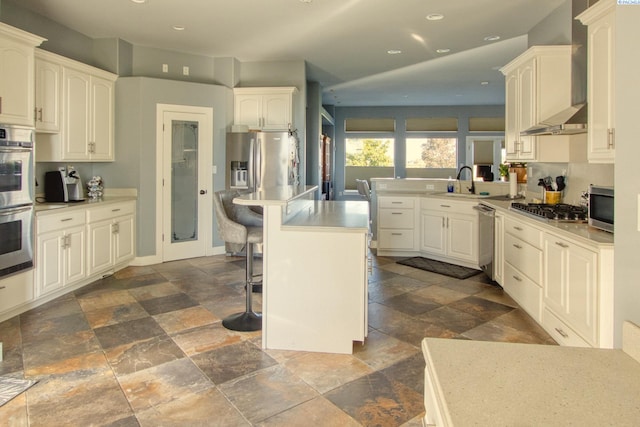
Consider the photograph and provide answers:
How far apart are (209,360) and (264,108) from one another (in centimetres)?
412

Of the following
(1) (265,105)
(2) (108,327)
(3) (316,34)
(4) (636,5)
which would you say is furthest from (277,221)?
(1) (265,105)

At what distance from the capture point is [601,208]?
2.77 m

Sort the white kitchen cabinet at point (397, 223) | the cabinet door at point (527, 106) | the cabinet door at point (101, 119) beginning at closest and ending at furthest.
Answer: the cabinet door at point (527, 106) < the cabinet door at point (101, 119) < the white kitchen cabinet at point (397, 223)

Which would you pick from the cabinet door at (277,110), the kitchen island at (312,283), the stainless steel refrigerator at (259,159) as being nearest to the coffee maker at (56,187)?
the stainless steel refrigerator at (259,159)

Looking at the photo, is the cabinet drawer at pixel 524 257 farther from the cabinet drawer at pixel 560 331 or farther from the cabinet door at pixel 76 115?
the cabinet door at pixel 76 115

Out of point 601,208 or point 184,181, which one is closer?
point 601,208

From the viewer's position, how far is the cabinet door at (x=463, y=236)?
17.1 feet

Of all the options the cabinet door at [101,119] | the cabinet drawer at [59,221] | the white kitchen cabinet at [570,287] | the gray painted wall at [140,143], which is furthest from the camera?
the gray painted wall at [140,143]

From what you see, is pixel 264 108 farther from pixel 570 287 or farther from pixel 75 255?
pixel 570 287

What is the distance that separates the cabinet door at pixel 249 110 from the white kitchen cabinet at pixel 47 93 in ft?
7.54

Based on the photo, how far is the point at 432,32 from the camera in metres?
5.13

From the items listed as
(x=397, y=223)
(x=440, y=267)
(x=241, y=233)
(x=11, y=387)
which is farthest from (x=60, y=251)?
(x=440, y=267)

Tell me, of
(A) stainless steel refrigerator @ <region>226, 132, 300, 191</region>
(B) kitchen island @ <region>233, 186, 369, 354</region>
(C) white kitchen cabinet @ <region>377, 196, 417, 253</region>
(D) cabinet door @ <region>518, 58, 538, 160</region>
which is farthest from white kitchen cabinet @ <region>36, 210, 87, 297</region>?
(D) cabinet door @ <region>518, 58, 538, 160</region>

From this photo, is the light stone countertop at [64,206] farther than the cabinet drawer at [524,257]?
Yes
